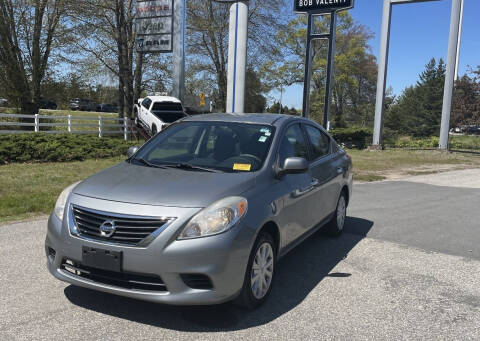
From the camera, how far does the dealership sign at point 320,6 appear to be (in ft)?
59.1

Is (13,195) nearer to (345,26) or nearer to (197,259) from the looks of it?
(197,259)

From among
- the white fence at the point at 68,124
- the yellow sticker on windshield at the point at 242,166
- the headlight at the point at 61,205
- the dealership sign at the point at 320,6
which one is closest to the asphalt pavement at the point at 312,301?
the headlight at the point at 61,205

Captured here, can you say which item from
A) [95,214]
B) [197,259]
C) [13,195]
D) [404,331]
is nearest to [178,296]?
[197,259]

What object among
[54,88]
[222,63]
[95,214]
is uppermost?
[222,63]

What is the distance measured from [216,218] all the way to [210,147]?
1327mm

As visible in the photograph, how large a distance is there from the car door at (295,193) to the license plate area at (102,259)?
4.81 feet

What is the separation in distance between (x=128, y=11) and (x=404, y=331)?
24379 mm

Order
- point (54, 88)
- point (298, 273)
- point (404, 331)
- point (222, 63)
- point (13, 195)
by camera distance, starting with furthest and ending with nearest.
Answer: point (222, 63) < point (54, 88) < point (13, 195) < point (298, 273) < point (404, 331)

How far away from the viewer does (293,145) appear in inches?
186

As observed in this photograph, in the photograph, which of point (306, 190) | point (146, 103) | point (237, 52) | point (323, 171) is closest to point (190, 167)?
point (306, 190)

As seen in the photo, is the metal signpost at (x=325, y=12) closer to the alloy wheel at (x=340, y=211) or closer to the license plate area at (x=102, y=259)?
the alloy wheel at (x=340, y=211)

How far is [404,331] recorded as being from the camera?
11.3 feet

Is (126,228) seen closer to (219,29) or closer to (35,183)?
(35,183)

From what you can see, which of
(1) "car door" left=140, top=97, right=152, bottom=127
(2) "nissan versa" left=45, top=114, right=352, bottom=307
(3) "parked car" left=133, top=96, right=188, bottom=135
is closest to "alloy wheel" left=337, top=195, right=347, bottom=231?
(2) "nissan versa" left=45, top=114, right=352, bottom=307
